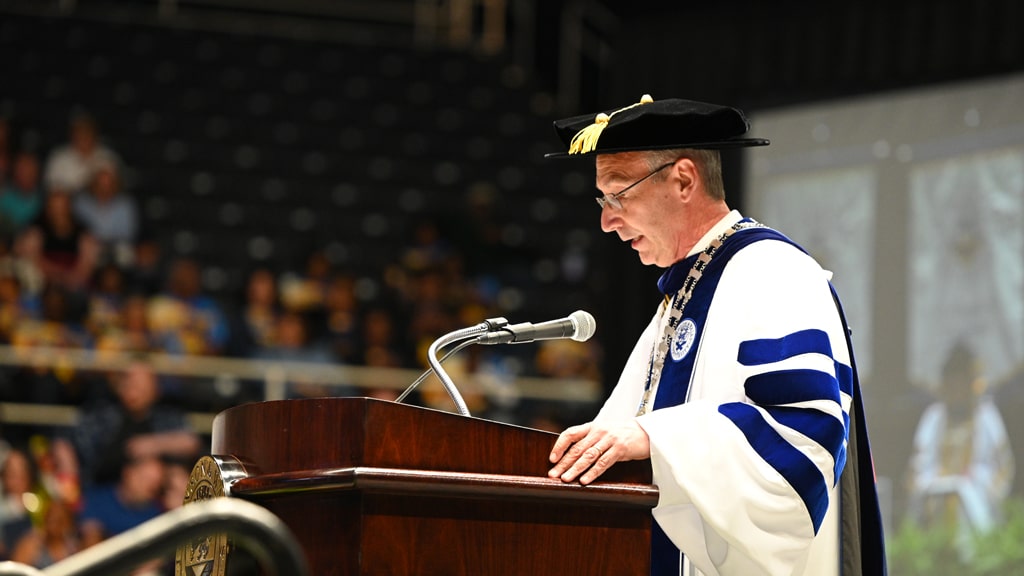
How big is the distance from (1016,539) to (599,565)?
4684mm

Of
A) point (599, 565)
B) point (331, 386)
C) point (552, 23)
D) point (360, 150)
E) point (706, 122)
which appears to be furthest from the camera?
point (552, 23)

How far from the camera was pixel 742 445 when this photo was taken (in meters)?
2.21

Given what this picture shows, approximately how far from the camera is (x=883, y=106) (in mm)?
6883

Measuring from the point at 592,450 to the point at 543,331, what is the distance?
0.41m

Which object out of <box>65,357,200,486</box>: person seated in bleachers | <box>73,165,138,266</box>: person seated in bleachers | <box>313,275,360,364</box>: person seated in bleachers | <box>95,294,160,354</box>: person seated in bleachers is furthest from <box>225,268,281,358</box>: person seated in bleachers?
<box>65,357,200,486</box>: person seated in bleachers

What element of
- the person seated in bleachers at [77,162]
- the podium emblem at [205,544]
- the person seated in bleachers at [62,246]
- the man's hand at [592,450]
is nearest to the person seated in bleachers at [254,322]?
the person seated in bleachers at [62,246]

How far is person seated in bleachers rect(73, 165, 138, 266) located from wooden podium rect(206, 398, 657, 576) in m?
7.04

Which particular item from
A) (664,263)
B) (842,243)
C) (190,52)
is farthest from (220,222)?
(664,263)

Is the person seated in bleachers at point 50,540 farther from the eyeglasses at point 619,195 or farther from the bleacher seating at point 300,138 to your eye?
the eyeglasses at point 619,195

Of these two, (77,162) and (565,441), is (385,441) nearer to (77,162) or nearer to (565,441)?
(565,441)

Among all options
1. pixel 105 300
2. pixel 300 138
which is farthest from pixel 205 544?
pixel 300 138

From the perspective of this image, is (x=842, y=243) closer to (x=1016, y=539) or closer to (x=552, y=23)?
(x=1016, y=539)

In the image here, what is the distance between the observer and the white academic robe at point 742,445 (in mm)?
2205

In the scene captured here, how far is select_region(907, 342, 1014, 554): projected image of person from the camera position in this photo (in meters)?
6.23
